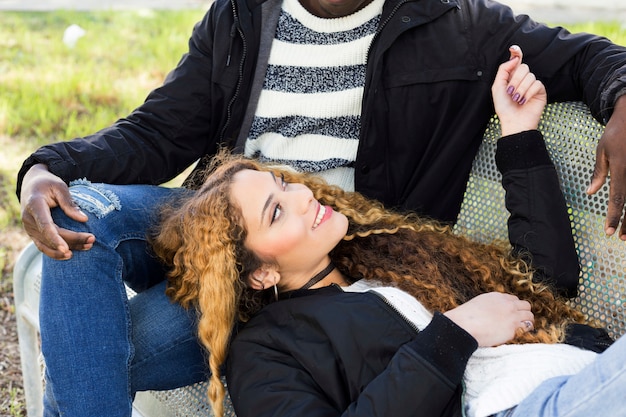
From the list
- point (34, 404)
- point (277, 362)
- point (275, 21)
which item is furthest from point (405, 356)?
point (34, 404)

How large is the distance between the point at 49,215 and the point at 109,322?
0.36 m

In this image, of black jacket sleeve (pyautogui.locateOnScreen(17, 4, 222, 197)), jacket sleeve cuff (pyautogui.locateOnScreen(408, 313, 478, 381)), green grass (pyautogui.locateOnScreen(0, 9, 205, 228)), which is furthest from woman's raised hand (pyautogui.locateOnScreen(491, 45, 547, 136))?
green grass (pyautogui.locateOnScreen(0, 9, 205, 228))

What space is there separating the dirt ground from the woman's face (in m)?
1.79

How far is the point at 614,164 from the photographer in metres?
2.30

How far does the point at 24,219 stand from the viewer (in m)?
2.46

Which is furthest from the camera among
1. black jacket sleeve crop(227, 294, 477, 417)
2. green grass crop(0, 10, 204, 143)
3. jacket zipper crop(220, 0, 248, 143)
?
green grass crop(0, 10, 204, 143)

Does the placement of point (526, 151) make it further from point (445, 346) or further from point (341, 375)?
point (341, 375)

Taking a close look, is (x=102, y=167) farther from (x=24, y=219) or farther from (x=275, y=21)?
(x=275, y=21)

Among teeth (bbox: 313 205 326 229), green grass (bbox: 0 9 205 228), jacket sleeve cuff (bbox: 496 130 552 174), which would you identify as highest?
jacket sleeve cuff (bbox: 496 130 552 174)

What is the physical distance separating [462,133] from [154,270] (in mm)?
1140

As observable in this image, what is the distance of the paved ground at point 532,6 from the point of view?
22.3 feet

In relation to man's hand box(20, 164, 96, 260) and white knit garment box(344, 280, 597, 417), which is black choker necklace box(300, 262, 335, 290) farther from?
man's hand box(20, 164, 96, 260)

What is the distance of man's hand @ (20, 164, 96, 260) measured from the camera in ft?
7.65

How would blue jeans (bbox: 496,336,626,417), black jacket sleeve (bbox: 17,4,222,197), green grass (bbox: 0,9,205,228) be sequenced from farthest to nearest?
1. green grass (bbox: 0,9,205,228)
2. black jacket sleeve (bbox: 17,4,222,197)
3. blue jeans (bbox: 496,336,626,417)
